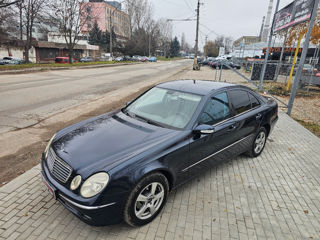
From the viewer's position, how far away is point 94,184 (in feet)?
7.32

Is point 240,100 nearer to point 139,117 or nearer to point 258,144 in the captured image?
point 258,144

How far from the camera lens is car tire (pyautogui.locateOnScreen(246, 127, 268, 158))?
4359 mm

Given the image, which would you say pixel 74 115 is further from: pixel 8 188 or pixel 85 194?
pixel 85 194

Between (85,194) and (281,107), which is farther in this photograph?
(281,107)

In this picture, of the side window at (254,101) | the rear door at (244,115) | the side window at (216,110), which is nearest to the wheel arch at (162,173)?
the side window at (216,110)

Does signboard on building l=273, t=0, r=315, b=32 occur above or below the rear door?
above

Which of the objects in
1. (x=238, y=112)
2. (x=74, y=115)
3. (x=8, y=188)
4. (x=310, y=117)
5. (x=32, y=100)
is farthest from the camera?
(x=32, y=100)

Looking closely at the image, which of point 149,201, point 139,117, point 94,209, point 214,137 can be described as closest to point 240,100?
point 214,137

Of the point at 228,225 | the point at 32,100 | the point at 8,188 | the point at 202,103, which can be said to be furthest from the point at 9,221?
the point at 32,100

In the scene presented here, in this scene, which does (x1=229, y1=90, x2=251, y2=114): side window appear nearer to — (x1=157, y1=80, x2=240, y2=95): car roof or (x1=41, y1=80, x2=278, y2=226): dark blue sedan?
(x1=41, y1=80, x2=278, y2=226): dark blue sedan

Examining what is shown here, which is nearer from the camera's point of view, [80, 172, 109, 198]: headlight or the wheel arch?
[80, 172, 109, 198]: headlight

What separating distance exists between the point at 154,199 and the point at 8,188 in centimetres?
230

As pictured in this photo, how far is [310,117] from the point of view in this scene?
833cm

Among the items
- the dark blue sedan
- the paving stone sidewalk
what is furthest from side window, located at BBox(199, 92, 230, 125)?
the paving stone sidewalk
